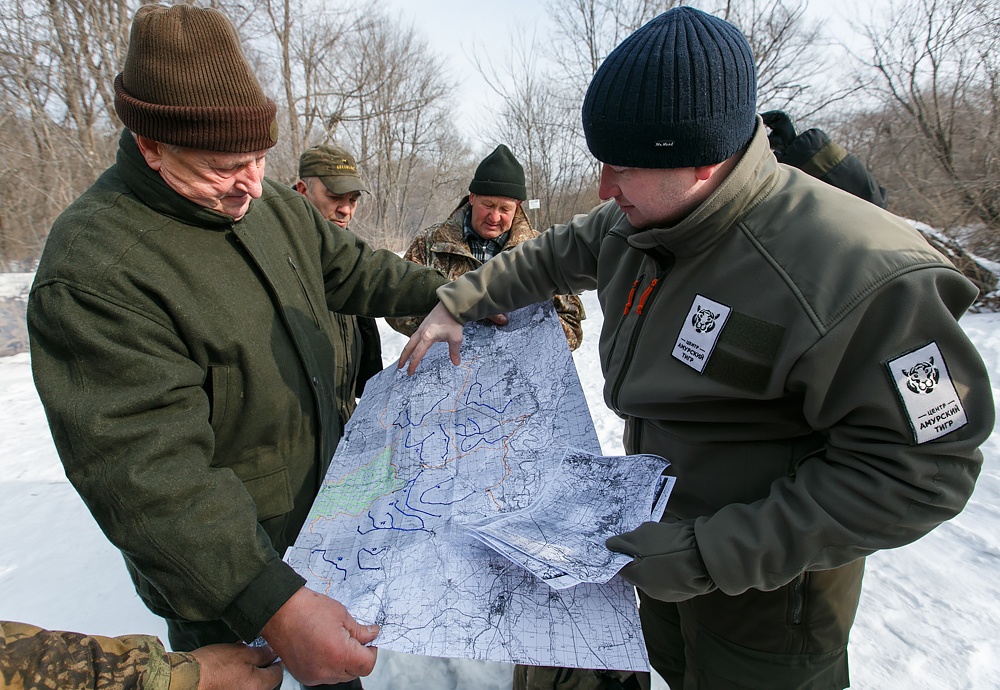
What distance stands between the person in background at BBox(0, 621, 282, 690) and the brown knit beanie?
102 cm

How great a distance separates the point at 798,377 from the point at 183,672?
4.49 ft

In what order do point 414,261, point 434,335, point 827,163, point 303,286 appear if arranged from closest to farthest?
1. point 303,286
2. point 434,335
3. point 827,163
4. point 414,261

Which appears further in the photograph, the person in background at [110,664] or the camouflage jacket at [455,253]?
→ the camouflage jacket at [455,253]

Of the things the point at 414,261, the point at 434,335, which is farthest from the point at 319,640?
the point at 414,261

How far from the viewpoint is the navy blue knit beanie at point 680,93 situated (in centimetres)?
114

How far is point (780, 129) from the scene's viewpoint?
232 cm

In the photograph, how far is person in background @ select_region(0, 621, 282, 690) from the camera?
96cm

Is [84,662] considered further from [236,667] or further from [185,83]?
[185,83]

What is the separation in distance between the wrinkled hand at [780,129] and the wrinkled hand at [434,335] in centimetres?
157

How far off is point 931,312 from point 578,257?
1.03 meters

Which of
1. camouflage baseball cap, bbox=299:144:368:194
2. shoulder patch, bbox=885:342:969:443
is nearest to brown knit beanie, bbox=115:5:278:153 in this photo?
shoulder patch, bbox=885:342:969:443

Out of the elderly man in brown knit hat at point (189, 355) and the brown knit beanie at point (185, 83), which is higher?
the brown knit beanie at point (185, 83)

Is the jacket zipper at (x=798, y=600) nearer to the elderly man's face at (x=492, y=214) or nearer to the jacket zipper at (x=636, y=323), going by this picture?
the jacket zipper at (x=636, y=323)

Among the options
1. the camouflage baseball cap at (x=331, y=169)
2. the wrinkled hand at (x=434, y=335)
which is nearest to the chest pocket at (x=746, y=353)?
the wrinkled hand at (x=434, y=335)
